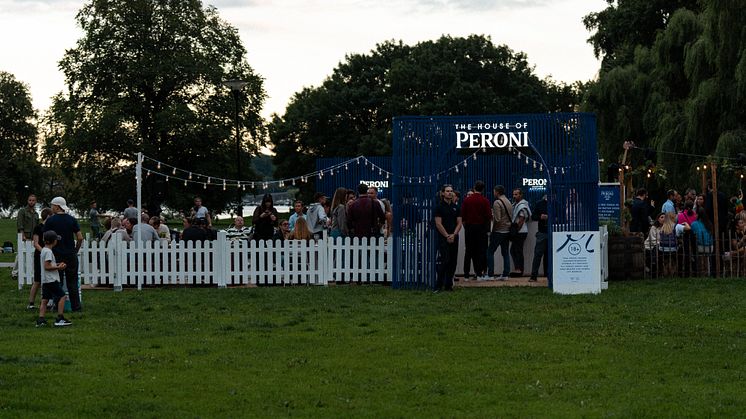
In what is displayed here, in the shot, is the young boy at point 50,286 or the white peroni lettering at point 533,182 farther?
the white peroni lettering at point 533,182

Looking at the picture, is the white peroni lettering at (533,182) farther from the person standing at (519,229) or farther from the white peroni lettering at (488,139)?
the white peroni lettering at (488,139)

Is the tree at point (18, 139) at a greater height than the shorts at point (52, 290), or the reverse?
the tree at point (18, 139)

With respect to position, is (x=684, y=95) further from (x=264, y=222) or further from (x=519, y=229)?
(x=264, y=222)

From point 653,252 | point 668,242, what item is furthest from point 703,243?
point 653,252

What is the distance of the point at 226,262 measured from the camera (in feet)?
73.6

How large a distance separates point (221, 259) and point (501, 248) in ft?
16.5

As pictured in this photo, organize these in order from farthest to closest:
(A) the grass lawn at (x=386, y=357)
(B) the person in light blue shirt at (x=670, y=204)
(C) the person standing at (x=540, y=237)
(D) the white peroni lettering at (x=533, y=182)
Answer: (D) the white peroni lettering at (x=533, y=182) < (B) the person in light blue shirt at (x=670, y=204) < (C) the person standing at (x=540, y=237) < (A) the grass lawn at (x=386, y=357)

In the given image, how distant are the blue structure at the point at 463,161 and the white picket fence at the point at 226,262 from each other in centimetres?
114

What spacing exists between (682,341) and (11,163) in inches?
3093

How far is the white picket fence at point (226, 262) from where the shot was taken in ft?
73.1

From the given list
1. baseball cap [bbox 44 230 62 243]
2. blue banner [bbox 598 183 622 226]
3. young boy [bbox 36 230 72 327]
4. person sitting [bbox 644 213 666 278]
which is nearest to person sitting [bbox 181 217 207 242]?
baseball cap [bbox 44 230 62 243]

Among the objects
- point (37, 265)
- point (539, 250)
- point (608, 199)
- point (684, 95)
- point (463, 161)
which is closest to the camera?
point (37, 265)

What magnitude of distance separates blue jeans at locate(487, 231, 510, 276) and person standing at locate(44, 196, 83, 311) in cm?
808

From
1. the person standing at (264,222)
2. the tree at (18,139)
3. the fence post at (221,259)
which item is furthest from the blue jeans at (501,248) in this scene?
the tree at (18,139)
